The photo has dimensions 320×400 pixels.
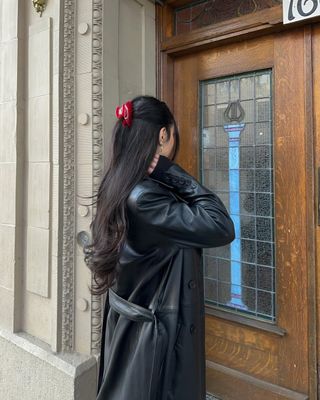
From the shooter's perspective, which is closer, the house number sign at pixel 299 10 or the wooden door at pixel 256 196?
the house number sign at pixel 299 10

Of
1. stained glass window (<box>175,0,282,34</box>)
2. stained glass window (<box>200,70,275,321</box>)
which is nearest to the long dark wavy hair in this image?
stained glass window (<box>200,70,275,321</box>)

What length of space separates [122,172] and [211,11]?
1646 millimetres

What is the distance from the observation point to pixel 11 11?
3.03 m

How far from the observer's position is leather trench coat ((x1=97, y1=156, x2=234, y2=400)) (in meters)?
1.62

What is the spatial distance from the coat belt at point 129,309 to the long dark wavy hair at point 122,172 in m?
0.13

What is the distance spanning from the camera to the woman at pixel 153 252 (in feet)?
5.35

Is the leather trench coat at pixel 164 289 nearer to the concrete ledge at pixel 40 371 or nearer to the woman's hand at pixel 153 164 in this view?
the woman's hand at pixel 153 164

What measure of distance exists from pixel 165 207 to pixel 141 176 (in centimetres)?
18

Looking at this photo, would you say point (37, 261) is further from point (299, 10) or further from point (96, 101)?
point (299, 10)

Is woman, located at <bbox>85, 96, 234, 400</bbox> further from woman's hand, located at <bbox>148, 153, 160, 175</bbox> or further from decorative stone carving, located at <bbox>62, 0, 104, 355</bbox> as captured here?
decorative stone carving, located at <bbox>62, 0, 104, 355</bbox>

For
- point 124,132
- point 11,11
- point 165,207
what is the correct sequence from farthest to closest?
point 11,11, point 124,132, point 165,207

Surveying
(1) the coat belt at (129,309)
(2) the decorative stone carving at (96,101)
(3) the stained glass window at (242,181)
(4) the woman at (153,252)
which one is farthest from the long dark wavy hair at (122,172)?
(3) the stained glass window at (242,181)

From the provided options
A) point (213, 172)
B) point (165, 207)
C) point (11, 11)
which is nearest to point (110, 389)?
point (165, 207)

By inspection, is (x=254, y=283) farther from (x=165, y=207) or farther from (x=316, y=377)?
(x=165, y=207)
